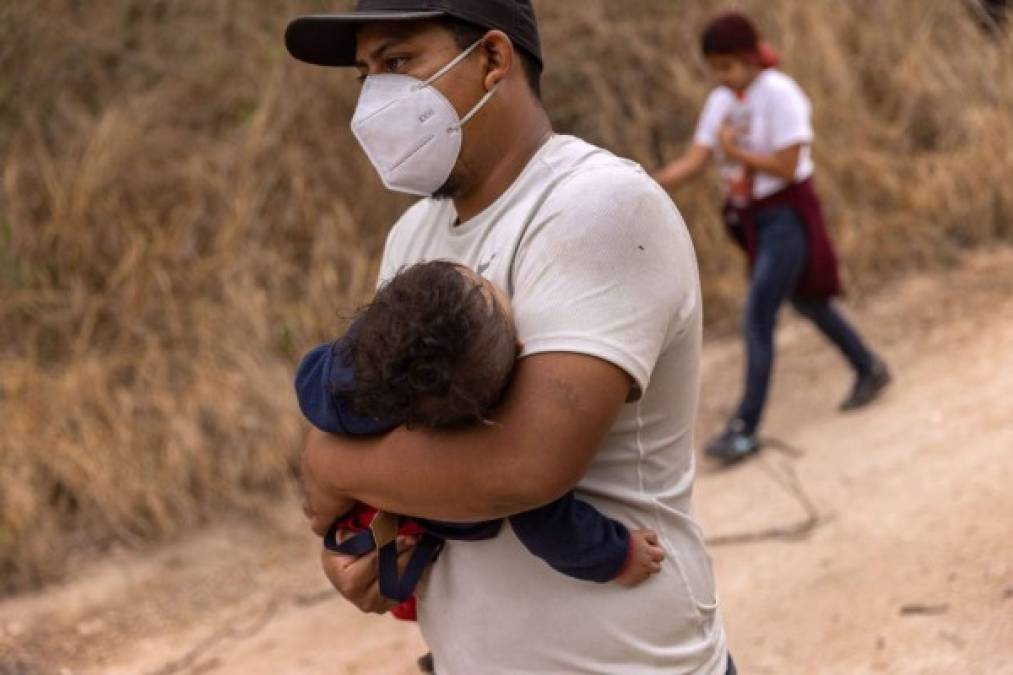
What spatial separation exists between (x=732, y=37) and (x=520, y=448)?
370 cm

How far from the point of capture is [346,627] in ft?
14.5

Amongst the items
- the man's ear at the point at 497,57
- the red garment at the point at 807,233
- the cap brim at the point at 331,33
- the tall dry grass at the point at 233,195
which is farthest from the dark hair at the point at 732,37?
the man's ear at the point at 497,57

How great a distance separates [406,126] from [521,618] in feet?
2.30

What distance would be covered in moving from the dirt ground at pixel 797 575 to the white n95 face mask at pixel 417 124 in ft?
7.71

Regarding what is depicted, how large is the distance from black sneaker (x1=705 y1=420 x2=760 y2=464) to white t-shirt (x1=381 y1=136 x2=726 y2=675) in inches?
138

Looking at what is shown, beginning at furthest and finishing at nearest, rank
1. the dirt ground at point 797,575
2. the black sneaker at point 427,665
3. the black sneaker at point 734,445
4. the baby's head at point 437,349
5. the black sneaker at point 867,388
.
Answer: the black sneaker at point 867,388
the black sneaker at point 734,445
the dirt ground at point 797,575
the black sneaker at point 427,665
the baby's head at point 437,349

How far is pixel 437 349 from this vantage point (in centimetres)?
162

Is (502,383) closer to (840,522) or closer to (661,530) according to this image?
(661,530)

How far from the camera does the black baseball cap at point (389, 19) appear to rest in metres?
1.83

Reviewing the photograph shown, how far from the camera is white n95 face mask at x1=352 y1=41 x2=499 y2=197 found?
1.92 m

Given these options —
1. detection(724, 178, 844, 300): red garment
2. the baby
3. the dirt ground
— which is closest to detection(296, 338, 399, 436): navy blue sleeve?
the baby

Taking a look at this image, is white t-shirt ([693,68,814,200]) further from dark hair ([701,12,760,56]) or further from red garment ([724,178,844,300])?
dark hair ([701,12,760,56])

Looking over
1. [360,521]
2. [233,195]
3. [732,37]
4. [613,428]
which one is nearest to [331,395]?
[360,521]

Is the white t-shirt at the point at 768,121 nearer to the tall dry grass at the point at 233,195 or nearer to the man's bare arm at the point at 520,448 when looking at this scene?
the tall dry grass at the point at 233,195
